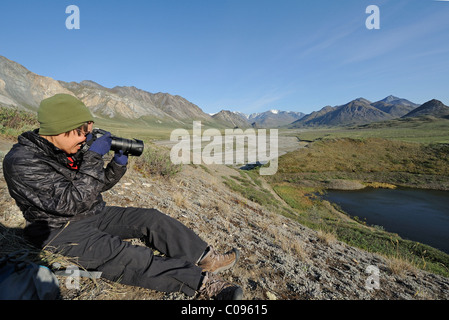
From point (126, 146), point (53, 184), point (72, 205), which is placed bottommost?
point (72, 205)

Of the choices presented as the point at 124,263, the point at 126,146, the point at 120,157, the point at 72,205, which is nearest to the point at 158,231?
the point at 124,263

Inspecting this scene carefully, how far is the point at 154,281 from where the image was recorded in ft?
7.19

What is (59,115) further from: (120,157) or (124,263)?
(124,263)

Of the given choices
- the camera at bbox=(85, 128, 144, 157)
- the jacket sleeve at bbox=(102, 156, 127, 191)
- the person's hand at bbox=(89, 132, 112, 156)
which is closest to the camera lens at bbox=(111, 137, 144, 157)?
the camera at bbox=(85, 128, 144, 157)

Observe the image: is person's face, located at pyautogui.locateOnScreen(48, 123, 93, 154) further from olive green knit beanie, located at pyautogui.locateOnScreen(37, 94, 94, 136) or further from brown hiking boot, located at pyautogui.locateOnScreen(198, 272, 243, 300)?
brown hiking boot, located at pyautogui.locateOnScreen(198, 272, 243, 300)

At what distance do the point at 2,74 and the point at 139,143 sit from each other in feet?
524

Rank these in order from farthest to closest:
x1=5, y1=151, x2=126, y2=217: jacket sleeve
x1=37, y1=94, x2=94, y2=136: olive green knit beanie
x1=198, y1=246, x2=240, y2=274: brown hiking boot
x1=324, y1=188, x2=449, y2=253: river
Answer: x1=324, y1=188, x2=449, y2=253: river → x1=198, y1=246, x2=240, y2=274: brown hiking boot → x1=37, y1=94, x2=94, y2=136: olive green knit beanie → x1=5, y1=151, x2=126, y2=217: jacket sleeve

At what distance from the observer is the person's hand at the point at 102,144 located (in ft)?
8.00

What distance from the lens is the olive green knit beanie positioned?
2143mm

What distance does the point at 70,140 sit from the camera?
2361 mm

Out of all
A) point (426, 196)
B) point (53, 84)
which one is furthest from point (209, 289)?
point (53, 84)

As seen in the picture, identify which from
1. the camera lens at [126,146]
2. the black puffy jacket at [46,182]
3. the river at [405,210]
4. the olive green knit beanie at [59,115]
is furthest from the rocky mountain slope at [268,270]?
the river at [405,210]

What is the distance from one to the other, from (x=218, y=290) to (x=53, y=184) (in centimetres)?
217
